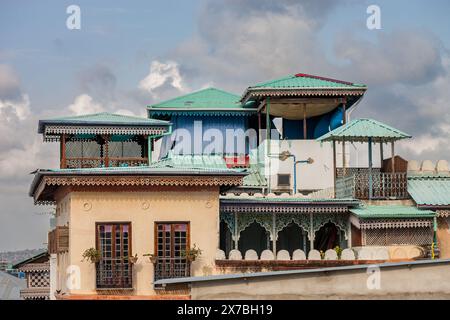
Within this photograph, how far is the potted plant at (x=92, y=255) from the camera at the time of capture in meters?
30.0

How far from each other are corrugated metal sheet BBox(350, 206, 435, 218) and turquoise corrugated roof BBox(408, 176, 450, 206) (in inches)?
22.1

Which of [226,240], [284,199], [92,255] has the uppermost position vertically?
[284,199]

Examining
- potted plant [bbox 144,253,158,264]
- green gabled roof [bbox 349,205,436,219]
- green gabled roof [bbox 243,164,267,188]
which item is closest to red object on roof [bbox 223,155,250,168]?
green gabled roof [bbox 243,164,267,188]

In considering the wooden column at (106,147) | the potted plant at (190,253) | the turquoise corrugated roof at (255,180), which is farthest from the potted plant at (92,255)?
the turquoise corrugated roof at (255,180)

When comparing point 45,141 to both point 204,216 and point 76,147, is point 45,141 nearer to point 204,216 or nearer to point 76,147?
point 76,147

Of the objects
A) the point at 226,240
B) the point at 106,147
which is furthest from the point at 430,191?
the point at 106,147

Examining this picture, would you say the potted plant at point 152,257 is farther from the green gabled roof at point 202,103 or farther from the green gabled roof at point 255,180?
the green gabled roof at point 202,103

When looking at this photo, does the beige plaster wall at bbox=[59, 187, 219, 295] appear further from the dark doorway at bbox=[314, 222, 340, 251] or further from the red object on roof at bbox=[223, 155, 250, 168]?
the red object on roof at bbox=[223, 155, 250, 168]

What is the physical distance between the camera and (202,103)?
44938mm

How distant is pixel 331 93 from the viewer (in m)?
40.7

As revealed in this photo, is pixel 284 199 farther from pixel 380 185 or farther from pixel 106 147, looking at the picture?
pixel 106 147

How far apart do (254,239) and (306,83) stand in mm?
7919
